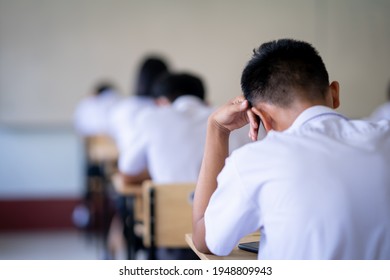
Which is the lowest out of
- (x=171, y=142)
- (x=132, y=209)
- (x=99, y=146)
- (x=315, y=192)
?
(x=99, y=146)

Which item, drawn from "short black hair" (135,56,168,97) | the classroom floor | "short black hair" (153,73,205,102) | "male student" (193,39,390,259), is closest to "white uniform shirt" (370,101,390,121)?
"short black hair" (135,56,168,97)

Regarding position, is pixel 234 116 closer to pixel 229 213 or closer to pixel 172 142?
pixel 229 213

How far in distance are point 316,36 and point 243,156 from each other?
0.65m

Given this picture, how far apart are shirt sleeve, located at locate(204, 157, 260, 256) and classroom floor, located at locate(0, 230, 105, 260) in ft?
12.0

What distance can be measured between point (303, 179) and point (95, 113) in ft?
16.8

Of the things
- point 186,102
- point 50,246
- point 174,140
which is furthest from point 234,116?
point 50,246

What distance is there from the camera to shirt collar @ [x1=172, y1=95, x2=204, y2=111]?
9.71 ft

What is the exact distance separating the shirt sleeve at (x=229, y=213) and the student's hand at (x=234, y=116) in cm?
19

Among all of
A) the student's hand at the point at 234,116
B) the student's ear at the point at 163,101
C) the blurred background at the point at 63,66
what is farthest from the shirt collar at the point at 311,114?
the blurred background at the point at 63,66

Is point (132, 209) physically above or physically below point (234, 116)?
below

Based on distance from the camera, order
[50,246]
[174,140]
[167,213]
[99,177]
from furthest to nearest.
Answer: [99,177], [50,246], [174,140], [167,213]

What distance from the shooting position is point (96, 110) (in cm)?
621

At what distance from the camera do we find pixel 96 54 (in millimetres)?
6488
